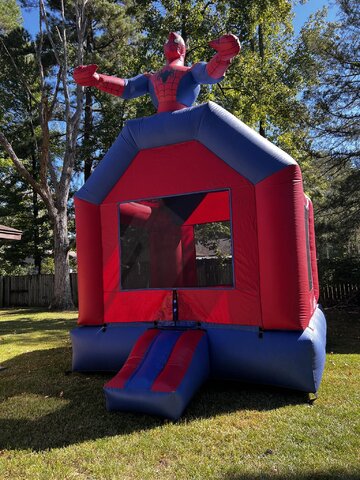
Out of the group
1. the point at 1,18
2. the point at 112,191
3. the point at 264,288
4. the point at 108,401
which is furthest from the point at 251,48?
the point at 108,401

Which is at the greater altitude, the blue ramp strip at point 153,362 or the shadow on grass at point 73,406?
the blue ramp strip at point 153,362

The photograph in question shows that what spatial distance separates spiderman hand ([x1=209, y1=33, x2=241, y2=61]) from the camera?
15.0ft

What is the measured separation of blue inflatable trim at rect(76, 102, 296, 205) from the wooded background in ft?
24.0

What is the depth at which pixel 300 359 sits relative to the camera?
399cm

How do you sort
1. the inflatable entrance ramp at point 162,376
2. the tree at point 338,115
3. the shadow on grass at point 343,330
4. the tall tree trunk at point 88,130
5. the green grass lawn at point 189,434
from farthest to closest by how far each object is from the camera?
the tall tree trunk at point 88,130, the tree at point 338,115, the shadow on grass at point 343,330, the inflatable entrance ramp at point 162,376, the green grass lawn at point 189,434

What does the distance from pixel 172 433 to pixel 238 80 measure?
13.0 metres

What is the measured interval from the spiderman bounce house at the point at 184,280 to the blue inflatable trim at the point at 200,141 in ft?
0.04

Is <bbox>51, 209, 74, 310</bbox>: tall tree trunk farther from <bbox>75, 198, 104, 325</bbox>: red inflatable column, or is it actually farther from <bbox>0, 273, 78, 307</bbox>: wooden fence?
<bbox>75, 198, 104, 325</bbox>: red inflatable column

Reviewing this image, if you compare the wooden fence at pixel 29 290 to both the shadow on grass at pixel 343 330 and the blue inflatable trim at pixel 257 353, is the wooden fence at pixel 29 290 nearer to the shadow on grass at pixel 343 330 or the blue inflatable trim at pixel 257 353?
the shadow on grass at pixel 343 330

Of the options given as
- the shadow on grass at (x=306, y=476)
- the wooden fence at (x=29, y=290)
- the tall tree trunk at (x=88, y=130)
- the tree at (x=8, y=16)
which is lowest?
Result: the shadow on grass at (x=306, y=476)

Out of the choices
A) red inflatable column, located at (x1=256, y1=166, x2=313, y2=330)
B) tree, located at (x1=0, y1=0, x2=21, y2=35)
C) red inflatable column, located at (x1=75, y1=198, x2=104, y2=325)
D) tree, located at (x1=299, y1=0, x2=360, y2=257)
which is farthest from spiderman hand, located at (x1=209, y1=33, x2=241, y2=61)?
tree, located at (x1=0, y1=0, x2=21, y2=35)

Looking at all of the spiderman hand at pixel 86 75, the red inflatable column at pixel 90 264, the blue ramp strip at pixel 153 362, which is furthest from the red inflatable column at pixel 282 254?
the spiderman hand at pixel 86 75

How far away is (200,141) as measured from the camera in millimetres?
4801

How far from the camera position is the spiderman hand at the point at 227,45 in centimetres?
457
